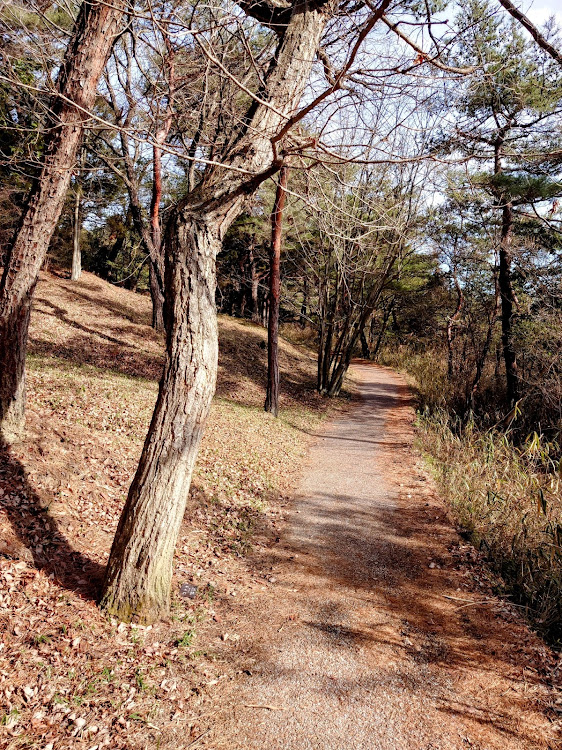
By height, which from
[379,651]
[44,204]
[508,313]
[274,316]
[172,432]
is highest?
[508,313]

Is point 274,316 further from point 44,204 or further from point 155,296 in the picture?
point 44,204

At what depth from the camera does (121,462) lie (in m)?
6.09

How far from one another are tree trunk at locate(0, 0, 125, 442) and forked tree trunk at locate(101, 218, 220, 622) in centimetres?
256

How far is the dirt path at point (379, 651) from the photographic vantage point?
2805 millimetres

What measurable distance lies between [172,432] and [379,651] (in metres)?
2.44

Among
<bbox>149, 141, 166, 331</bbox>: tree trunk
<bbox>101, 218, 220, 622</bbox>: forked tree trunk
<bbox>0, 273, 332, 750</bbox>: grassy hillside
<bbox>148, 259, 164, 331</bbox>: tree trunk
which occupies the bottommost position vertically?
<bbox>0, 273, 332, 750</bbox>: grassy hillside

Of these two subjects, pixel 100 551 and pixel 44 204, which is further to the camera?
pixel 44 204

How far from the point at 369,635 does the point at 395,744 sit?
105cm

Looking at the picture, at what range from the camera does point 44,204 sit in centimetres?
499

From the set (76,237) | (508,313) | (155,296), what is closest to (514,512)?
(508,313)

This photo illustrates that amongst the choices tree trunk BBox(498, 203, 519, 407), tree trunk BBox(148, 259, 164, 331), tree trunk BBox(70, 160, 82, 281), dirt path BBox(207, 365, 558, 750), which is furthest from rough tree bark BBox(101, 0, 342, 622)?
tree trunk BBox(70, 160, 82, 281)

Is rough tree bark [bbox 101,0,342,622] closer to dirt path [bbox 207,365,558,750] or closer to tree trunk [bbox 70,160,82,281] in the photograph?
dirt path [bbox 207,365,558,750]

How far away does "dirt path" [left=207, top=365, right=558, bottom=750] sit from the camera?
2.80 meters

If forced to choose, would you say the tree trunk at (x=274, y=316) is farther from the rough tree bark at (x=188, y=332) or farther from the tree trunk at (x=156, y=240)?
the rough tree bark at (x=188, y=332)
